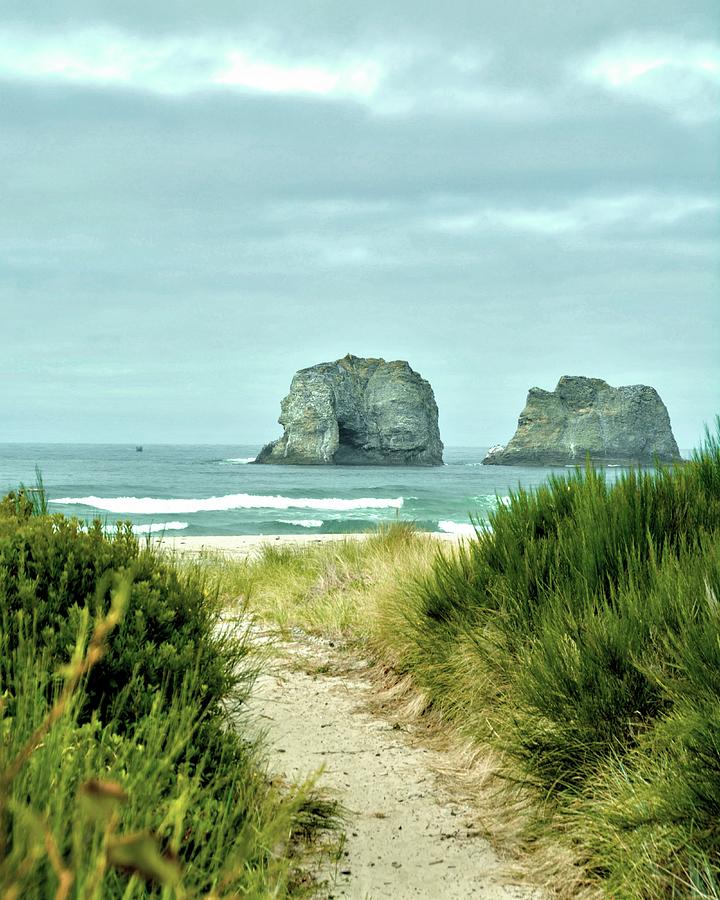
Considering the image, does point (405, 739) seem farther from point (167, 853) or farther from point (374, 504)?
point (374, 504)

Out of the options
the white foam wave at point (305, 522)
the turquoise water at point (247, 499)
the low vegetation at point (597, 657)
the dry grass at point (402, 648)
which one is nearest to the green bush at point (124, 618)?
the dry grass at point (402, 648)

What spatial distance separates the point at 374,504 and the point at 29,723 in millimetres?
37907

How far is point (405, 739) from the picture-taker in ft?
17.9

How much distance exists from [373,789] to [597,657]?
1545 millimetres

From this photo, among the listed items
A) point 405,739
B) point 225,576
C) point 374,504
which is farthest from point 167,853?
point 374,504

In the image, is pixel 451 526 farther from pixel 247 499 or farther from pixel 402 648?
pixel 402 648

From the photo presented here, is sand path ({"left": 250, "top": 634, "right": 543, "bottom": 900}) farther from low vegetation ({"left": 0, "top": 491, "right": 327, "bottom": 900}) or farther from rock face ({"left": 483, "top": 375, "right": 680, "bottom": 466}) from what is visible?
rock face ({"left": 483, "top": 375, "right": 680, "bottom": 466})

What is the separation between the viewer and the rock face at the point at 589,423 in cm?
8869

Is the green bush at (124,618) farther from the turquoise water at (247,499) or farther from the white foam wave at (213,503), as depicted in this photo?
the white foam wave at (213,503)

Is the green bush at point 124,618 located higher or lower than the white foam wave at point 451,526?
higher

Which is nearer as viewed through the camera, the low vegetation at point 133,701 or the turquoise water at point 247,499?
the low vegetation at point 133,701

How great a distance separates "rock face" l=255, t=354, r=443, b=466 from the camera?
8269cm

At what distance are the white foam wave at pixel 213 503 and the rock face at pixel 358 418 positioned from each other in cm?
3998

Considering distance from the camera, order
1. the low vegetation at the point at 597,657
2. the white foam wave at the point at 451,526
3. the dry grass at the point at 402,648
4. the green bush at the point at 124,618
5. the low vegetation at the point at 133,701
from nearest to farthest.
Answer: the low vegetation at the point at 133,701, the low vegetation at the point at 597,657, the green bush at the point at 124,618, the dry grass at the point at 402,648, the white foam wave at the point at 451,526
